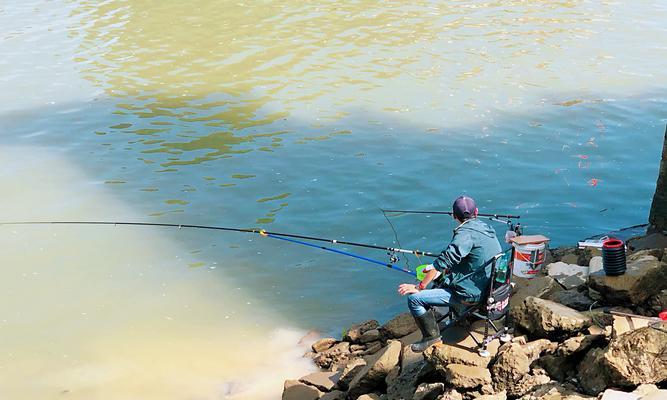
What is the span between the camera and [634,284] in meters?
7.70

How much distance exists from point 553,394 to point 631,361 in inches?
24.9

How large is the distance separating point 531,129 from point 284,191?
5.33 m

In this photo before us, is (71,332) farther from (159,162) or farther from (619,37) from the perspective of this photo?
(619,37)

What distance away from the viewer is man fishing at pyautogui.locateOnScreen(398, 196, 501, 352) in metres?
7.29

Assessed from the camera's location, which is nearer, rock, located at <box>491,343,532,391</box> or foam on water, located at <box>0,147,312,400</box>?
rock, located at <box>491,343,532,391</box>

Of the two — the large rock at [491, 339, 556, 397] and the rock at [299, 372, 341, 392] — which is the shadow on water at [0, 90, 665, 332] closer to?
the rock at [299, 372, 341, 392]

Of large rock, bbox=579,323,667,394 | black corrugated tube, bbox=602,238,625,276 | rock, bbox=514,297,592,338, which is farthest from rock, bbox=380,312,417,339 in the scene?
large rock, bbox=579,323,667,394

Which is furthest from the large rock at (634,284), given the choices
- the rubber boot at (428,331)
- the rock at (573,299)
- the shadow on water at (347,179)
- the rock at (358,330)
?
the shadow on water at (347,179)

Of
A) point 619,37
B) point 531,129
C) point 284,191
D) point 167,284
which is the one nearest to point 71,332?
point 167,284

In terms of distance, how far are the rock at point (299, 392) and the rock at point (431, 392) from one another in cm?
174

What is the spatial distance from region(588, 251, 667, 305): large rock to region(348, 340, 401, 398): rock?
2.08 meters

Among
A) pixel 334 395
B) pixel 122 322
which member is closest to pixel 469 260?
pixel 334 395

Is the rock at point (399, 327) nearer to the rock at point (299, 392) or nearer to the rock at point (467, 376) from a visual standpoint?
the rock at point (299, 392)

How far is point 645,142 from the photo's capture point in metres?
15.3
